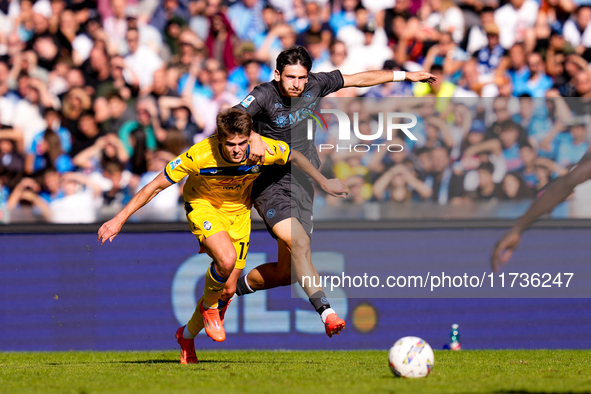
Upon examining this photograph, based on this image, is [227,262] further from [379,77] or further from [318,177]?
[379,77]

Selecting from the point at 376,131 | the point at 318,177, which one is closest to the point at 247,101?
the point at 318,177

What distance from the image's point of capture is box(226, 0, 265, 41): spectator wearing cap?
13469 millimetres

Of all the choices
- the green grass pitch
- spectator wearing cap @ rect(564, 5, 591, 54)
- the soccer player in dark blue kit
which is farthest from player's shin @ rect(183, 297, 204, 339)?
spectator wearing cap @ rect(564, 5, 591, 54)

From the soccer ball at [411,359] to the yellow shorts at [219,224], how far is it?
2.22m

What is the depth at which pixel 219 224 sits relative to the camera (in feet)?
24.8

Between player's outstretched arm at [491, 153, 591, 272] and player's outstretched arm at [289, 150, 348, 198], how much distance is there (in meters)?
2.20

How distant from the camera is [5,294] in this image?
1018cm

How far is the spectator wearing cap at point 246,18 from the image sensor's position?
13.5m

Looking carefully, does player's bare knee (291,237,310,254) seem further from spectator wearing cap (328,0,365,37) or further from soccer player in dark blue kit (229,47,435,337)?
spectator wearing cap (328,0,365,37)

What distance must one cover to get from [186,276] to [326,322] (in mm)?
3729

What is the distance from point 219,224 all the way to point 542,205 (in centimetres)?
327

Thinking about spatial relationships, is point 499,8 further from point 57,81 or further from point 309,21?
point 57,81

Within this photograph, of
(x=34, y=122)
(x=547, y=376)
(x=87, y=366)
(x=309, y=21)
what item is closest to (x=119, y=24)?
(x=34, y=122)

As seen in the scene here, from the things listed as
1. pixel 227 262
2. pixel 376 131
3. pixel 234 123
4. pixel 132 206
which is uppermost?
pixel 234 123
